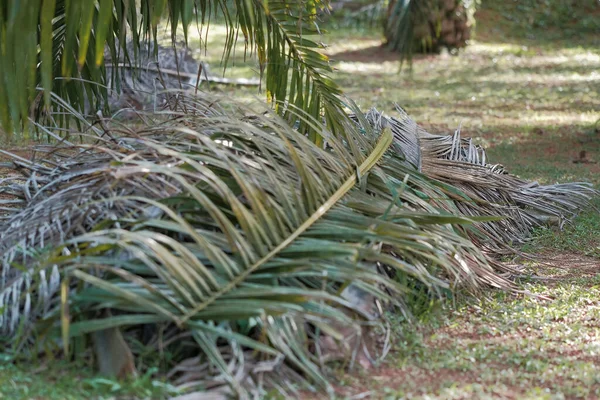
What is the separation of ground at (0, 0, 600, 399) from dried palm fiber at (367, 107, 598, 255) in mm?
119

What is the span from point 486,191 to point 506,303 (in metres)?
1.08

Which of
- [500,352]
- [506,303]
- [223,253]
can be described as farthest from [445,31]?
[223,253]

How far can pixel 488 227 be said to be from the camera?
450cm

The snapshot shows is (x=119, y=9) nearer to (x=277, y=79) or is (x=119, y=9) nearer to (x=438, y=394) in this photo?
(x=277, y=79)

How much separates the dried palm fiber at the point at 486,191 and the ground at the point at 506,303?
119mm

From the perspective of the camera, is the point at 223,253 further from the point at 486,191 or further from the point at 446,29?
the point at 446,29

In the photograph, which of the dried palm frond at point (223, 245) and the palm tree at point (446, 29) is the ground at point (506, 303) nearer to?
the dried palm frond at point (223, 245)

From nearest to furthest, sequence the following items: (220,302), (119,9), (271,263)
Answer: (220,302), (271,263), (119,9)

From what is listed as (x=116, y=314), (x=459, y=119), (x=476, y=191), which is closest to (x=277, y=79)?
(x=476, y=191)

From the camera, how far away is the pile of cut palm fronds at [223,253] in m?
2.72

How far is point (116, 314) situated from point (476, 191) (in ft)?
7.69

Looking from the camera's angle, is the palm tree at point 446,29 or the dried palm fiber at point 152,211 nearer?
the dried palm fiber at point 152,211

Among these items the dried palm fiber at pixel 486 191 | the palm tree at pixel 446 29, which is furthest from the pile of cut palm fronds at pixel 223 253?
the palm tree at pixel 446 29

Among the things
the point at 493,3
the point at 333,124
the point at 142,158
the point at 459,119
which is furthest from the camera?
the point at 493,3
